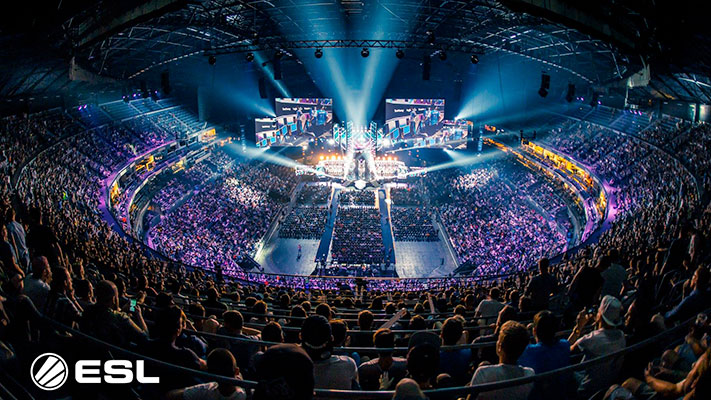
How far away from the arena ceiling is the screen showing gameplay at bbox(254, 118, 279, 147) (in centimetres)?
831

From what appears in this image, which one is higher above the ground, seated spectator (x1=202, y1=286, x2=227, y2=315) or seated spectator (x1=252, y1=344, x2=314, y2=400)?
seated spectator (x1=252, y1=344, x2=314, y2=400)

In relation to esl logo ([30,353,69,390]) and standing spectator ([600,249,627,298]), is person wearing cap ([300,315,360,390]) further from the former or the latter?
standing spectator ([600,249,627,298])

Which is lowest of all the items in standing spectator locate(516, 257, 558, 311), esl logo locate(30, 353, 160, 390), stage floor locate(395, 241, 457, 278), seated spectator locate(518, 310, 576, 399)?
stage floor locate(395, 241, 457, 278)

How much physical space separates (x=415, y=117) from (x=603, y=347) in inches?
1697

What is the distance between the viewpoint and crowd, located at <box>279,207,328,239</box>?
31.0 meters

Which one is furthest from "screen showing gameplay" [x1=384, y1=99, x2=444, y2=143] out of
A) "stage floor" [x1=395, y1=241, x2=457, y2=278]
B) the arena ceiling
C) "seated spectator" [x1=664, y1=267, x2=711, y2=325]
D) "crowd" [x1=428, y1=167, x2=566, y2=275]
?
"seated spectator" [x1=664, y1=267, x2=711, y2=325]

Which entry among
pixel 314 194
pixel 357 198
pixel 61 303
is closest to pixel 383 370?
pixel 61 303

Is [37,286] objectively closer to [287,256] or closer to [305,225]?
[287,256]

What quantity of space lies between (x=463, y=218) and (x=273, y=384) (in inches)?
1218

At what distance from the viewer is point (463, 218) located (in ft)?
104

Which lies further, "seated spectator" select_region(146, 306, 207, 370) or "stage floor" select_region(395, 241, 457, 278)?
"stage floor" select_region(395, 241, 457, 278)

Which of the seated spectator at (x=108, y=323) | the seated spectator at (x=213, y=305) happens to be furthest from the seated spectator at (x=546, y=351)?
the seated spectator at (x=213, y=305)

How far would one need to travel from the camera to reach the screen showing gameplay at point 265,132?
1790 inches

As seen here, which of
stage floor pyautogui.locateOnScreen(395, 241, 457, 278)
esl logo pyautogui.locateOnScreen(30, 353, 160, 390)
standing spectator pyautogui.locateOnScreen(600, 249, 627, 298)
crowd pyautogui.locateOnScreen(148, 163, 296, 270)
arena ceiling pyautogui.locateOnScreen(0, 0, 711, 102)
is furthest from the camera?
stage floor pyautogui.locateOnScreen(395, 241, 457, 278)
